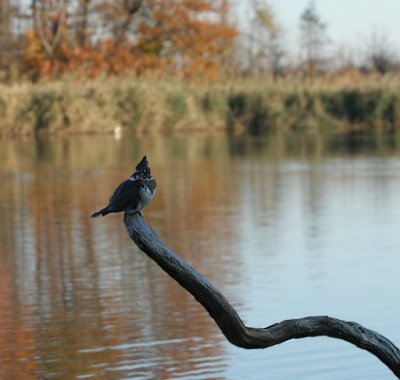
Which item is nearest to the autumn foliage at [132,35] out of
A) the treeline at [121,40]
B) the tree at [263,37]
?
the treeline at [121,40]

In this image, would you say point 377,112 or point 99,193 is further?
point 377,112

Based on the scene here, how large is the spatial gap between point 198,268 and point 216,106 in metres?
28.5

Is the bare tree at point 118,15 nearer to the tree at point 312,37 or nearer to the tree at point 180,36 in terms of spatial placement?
the tree at point 180,36

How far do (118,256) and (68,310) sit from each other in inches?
A: 110

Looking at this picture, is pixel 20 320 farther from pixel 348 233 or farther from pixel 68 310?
pixel 348 233

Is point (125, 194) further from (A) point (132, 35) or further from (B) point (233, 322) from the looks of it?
(A) point (132, 35)

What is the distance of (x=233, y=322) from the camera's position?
5.07 m

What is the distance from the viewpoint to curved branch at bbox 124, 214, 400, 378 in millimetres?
4949

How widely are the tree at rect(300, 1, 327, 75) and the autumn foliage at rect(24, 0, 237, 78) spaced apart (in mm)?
16997

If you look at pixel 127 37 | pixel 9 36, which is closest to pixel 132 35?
pixel 127 37

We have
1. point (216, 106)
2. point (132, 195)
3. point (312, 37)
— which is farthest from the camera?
point (312, 37)

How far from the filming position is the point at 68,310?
9883 millimetres

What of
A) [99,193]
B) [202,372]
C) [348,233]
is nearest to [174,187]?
[99,193]

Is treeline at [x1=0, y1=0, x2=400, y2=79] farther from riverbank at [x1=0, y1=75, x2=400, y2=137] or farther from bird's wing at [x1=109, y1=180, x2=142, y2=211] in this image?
bird's wing at [x1=109, y1=180, x2=142, y2=211]
